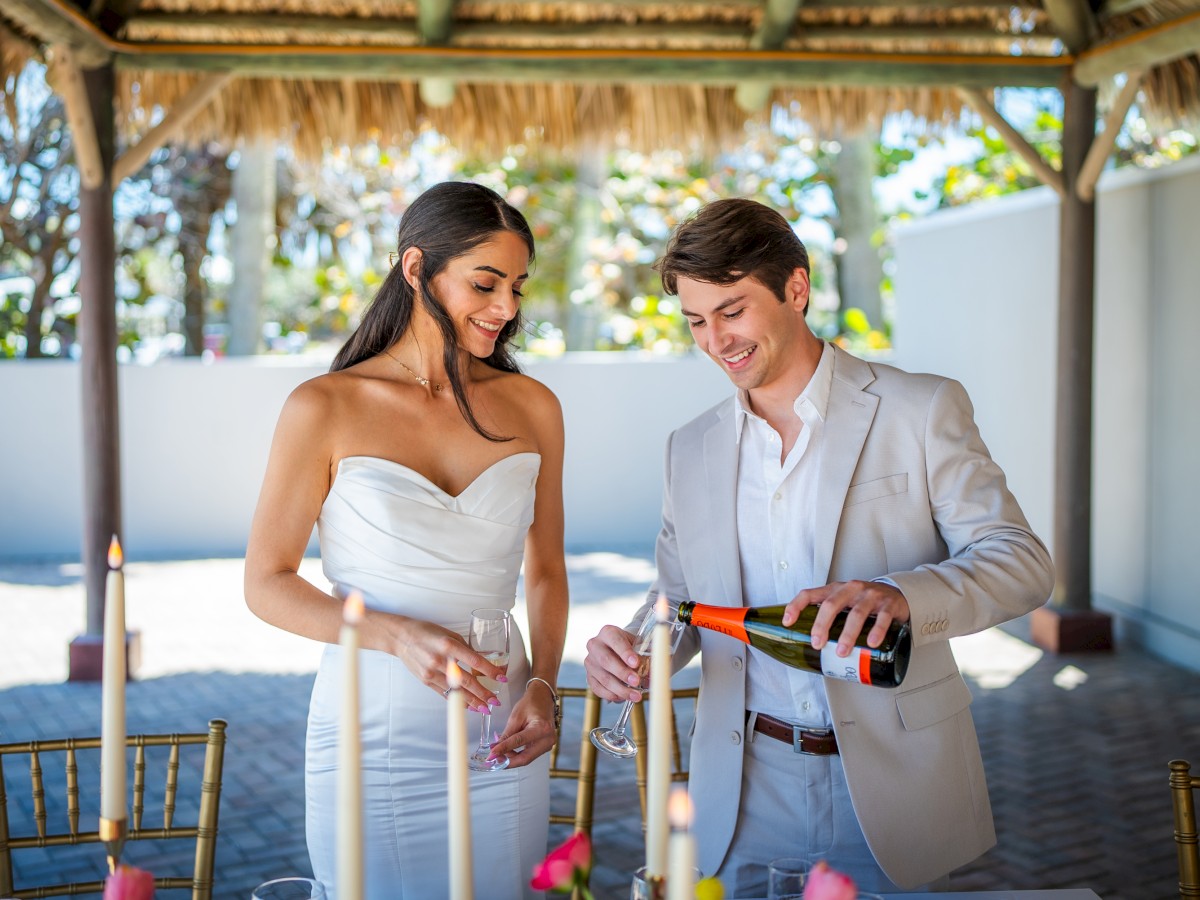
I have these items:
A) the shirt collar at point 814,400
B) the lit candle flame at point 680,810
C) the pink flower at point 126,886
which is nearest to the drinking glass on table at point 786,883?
the lit candle flame at point 680,810

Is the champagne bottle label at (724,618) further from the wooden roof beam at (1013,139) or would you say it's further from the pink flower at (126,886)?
the wooden roof beam at (1013,139)

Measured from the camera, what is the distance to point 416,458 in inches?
94.9

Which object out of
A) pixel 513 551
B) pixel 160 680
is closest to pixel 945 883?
pixel 513 551

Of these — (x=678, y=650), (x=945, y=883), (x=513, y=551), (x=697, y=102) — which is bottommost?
(x=945, y=883)

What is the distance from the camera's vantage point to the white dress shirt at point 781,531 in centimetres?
224

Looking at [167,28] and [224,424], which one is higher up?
[167,28]

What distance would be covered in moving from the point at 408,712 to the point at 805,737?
0.76 m

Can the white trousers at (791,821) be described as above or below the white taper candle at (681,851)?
below

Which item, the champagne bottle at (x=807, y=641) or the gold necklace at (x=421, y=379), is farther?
the gold necklace at (x=421, y=379)

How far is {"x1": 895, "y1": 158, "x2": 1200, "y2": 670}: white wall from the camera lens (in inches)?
251

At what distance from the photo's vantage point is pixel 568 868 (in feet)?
3.84

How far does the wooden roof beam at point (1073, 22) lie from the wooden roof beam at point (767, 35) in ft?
4.33

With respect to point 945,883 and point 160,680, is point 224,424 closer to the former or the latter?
point 160,680

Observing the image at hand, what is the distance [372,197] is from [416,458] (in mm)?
12557
